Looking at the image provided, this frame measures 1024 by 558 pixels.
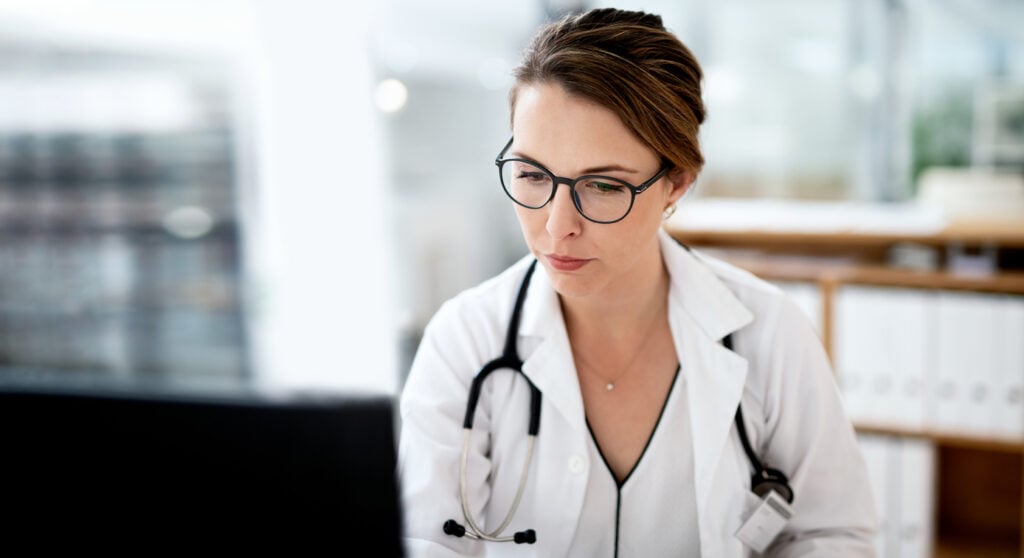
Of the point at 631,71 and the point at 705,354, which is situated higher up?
the point at 631,71

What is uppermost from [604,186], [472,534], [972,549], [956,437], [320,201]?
[320,201]

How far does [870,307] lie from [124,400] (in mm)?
2175

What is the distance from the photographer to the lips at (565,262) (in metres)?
1.22

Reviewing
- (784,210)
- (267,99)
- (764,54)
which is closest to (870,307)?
(784,210)

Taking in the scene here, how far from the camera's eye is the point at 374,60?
3139 mm

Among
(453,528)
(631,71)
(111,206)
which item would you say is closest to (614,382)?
(453,528)

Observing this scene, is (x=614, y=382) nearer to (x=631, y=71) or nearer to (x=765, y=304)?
(x=765, y=304)

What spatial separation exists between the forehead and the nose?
0.11ft

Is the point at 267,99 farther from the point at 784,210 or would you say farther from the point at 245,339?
the point at 784,210

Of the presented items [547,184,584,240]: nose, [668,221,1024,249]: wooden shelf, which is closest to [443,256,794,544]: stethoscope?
[547,184,584,240]: nose

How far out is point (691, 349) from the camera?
4.36 ft

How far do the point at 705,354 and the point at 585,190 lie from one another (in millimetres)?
334

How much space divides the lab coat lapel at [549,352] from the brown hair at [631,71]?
284 mm

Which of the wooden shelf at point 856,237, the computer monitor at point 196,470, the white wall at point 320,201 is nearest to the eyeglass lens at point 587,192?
the computer monitor at point 196,470
